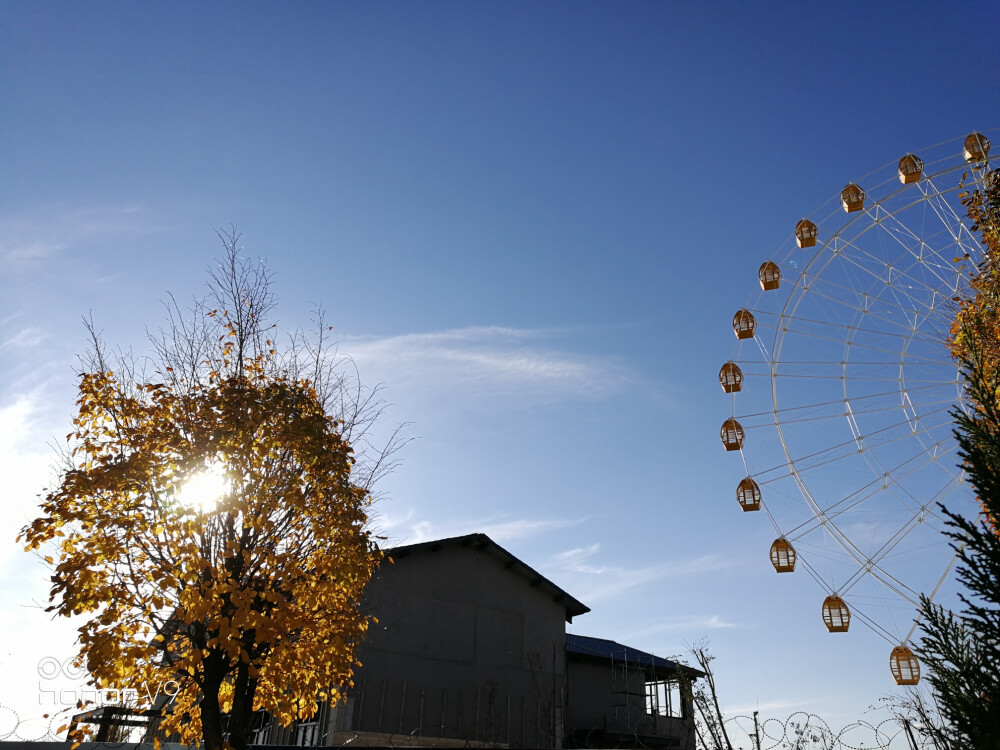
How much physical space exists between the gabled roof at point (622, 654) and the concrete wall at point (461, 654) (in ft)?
6.01

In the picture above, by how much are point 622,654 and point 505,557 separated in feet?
23.2

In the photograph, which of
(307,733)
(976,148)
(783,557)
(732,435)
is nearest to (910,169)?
(976,148)

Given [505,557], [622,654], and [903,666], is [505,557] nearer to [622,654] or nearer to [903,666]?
[622,654]

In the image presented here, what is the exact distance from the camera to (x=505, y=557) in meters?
28.5

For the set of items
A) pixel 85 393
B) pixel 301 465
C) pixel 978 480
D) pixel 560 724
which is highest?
pixel 85 393

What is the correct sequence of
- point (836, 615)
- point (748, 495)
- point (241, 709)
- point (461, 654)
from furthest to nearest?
point (461, 654) < point (748, 495) < point (836, 615) < point (241, 709)

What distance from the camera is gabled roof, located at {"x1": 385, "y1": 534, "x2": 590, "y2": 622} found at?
26506 mm

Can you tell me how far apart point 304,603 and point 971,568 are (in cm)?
1000

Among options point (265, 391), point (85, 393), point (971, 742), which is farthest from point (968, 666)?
point (85, 393)

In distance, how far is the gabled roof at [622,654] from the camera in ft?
96.7

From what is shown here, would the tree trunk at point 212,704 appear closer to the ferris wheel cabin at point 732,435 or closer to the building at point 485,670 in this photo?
the building at point 485,670

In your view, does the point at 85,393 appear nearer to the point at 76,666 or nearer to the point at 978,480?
the point at 76,666

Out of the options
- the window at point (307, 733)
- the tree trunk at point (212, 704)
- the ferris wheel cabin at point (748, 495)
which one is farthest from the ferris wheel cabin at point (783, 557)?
the window at point (307, 733)

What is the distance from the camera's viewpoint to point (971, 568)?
631 cm
